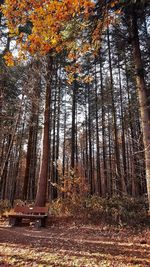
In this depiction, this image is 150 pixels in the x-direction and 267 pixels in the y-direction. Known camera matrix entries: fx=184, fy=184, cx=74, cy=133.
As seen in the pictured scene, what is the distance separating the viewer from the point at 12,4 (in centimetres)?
345

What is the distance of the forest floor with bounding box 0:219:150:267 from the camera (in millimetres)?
4094

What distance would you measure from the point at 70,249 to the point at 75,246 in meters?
0.34

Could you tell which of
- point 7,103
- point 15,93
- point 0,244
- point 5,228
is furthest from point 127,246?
point 15,93

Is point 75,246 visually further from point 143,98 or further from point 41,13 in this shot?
point 41,13

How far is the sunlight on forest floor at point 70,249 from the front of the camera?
405cm

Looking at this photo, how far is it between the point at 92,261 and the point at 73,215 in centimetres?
502

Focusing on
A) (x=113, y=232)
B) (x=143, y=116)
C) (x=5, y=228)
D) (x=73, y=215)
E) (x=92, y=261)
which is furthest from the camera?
(x=73, y=215)

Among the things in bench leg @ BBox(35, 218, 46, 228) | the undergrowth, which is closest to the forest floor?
bench leg @ BBox(35, 218, 46, 228)

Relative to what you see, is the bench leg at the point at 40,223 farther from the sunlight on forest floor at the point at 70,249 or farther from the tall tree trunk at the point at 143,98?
the tall tree trunk at the point at 143,98

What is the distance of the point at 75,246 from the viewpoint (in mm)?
5359

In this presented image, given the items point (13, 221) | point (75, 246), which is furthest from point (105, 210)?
point (13, 221)

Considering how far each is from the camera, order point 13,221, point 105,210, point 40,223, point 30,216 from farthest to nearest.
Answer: point 105,210 < point 13,221 < point 30,216 < point 40,223

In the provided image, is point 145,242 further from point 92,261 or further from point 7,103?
point 7,103

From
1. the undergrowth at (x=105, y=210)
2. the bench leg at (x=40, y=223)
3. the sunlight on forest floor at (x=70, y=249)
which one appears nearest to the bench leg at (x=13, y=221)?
the sunlight on forest floor at (x=70, y=249)
